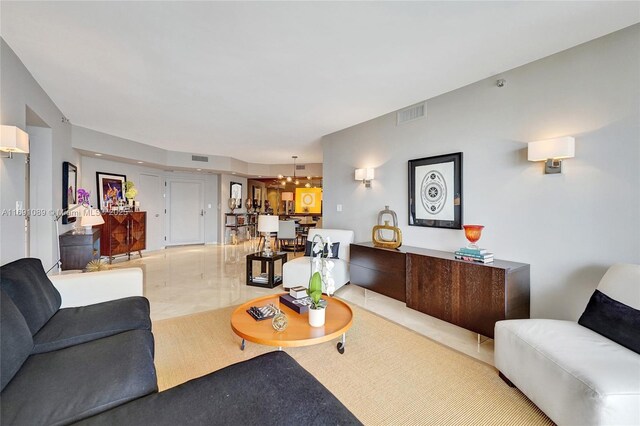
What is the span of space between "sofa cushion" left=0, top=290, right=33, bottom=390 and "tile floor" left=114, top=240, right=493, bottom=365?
1795 millimetres

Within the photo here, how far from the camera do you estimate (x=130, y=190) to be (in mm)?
6449

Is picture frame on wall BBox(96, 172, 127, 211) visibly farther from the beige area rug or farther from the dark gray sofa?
the dark gray sofa

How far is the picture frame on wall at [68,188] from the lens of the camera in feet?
13.8

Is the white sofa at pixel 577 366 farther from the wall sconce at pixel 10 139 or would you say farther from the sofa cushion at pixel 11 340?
the wall sconce at pixel 10 139

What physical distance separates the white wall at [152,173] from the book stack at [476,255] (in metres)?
6.93

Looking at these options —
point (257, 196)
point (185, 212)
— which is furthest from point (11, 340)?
point (257, 196)

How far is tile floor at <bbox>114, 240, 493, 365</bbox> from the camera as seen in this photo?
2.82 m

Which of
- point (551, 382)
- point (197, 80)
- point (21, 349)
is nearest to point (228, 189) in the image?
point (197, 80)

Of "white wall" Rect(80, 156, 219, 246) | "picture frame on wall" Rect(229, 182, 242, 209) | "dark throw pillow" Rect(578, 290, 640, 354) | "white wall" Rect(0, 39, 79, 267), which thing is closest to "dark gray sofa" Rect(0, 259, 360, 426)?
"white wall" Rect(0, 39, 79, 267)

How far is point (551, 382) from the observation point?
159cm

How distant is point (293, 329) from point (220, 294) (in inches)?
88.0

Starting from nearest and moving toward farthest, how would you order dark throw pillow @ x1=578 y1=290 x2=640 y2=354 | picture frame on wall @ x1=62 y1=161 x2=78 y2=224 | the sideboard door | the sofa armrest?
dark throw pillow @ x1=578 y1=290 x2=640 y2=354 → the sofa armrest → picture frame on wall @ x1=62 y1=161 x2=78 y2=224 → the sideboard door

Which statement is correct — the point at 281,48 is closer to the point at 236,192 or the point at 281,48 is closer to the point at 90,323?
the point at 90,323

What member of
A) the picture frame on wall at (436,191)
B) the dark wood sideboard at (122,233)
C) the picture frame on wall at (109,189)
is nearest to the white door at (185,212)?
the dark wood sideboard at (122,233)
